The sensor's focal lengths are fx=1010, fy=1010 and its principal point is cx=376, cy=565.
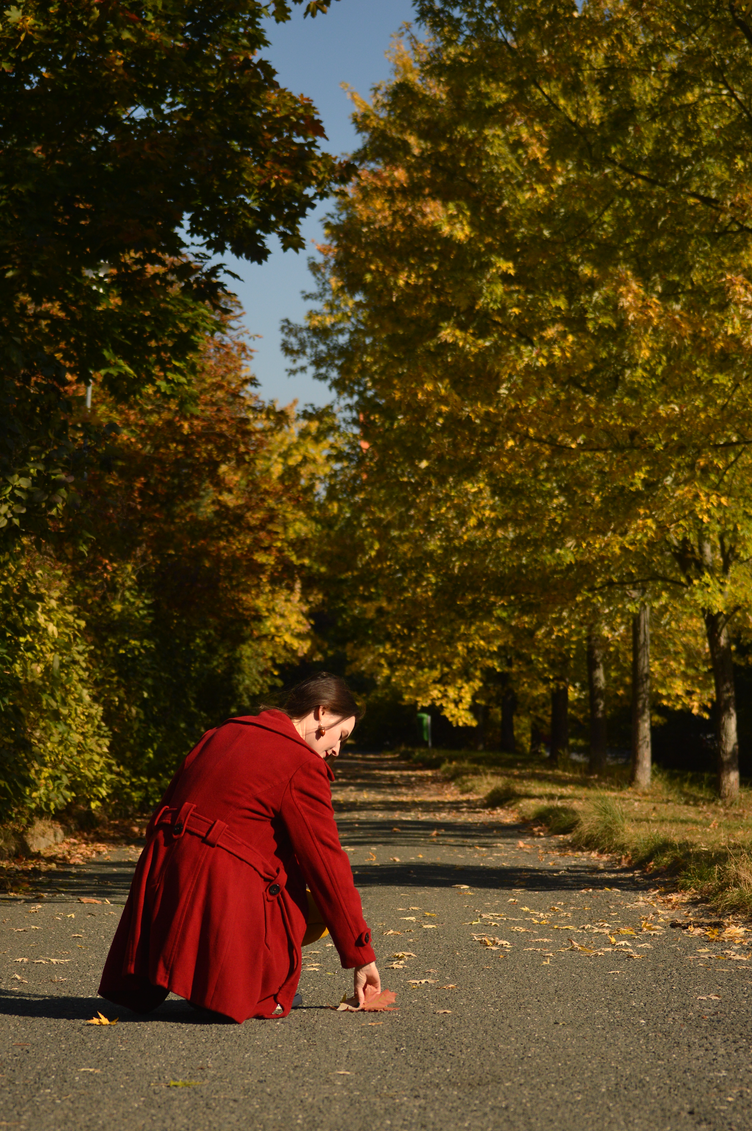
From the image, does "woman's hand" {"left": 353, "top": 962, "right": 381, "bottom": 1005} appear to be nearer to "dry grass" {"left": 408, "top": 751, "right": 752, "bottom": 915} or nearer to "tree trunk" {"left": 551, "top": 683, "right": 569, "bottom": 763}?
"dry grass" {"left": 408, "top": 751, "right": 752, "bottom": 915}

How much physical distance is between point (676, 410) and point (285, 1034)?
285 inches

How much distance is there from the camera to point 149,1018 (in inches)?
160

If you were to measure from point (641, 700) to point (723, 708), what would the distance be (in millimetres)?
2075

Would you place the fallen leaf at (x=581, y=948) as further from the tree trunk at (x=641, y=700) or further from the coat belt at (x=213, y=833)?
the tree trunk at (x=641, y=700)

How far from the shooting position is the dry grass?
7.32 metres

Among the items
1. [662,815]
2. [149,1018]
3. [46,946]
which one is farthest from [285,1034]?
[662,815]

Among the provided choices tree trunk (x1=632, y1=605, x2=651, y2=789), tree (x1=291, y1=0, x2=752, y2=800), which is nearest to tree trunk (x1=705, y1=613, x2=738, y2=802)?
tree (x1=291, y1=0, x2=752, y2=800)

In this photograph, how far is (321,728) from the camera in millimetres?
4027

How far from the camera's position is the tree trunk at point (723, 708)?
1454 centimetres

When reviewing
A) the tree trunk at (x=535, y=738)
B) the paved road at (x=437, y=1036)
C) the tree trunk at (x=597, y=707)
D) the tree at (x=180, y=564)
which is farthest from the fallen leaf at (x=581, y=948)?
the tree trunk at (x=535, y=738)

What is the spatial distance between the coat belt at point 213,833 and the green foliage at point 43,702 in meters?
4.24

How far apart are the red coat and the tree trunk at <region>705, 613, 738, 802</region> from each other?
11.9m

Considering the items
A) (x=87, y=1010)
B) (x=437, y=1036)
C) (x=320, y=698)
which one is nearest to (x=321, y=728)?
(x=320, y=698)

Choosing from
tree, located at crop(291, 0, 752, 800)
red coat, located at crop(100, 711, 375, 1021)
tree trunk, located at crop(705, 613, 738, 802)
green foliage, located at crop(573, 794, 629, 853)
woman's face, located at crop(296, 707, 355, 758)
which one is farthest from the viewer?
tree trunk, located at crop(705, 613, 738, 802)
